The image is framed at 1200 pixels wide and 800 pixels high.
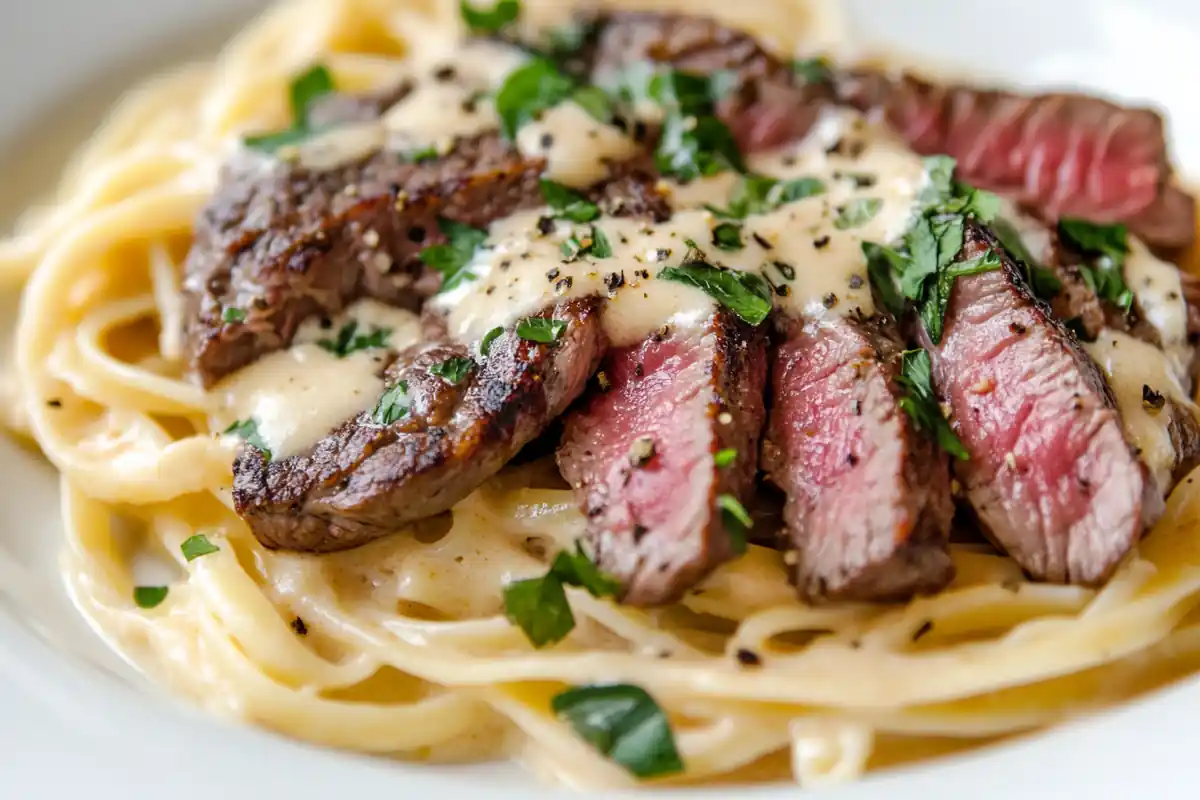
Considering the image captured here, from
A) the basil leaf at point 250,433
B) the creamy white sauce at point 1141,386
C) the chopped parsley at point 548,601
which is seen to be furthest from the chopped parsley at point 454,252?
the creamy white sauce at point 1141,386

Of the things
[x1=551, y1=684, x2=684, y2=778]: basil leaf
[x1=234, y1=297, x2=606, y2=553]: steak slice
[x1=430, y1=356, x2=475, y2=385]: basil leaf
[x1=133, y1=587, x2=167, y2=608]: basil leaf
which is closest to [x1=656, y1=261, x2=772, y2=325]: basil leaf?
[x1=234, y1=297, x2=606, y2=553]: steak slice

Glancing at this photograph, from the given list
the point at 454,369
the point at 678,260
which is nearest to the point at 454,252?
the point at 454,369

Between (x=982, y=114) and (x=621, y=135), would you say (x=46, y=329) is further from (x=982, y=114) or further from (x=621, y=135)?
(x=982, y=114)

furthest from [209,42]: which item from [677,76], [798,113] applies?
[798,113]

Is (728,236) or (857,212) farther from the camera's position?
(857,212)

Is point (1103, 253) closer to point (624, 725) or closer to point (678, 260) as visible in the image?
point (678, 260)

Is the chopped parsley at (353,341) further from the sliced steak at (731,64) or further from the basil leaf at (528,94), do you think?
the sliced steak at (731,64)
